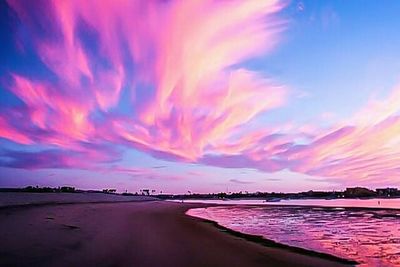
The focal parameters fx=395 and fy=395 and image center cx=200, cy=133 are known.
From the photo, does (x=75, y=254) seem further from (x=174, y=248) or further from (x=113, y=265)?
(x=174, y=248)

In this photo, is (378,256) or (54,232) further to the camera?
(54,232)

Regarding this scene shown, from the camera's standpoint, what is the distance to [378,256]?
704 inches

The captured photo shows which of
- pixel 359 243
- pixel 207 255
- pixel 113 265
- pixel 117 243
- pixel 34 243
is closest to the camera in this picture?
pixel 113 265

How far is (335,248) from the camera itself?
69.0 ft

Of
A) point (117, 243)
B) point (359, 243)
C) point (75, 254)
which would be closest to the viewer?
point (75, 254)

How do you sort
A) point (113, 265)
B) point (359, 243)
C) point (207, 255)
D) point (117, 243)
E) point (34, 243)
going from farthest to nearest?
point (359, 243) < point (117, 243) < point (34, 243) < point (207, 255) < point (113, 265)

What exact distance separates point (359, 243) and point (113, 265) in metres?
15.5

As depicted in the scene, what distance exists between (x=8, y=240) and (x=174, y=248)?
8.06 m

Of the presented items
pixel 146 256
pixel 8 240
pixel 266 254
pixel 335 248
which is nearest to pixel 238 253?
pixel 266 254

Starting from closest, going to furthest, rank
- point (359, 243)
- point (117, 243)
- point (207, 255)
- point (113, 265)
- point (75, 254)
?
point (113, 265) → point (75, 254) → point (207, 255) → point (117, 243) → point (359, 243)

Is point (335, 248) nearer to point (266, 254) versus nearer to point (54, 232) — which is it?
point (266, 254)

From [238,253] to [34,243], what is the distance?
9.62 meters

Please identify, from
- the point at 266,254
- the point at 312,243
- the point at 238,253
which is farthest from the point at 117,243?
the point at 312,243

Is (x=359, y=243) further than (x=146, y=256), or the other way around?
(x=359, y=243)
